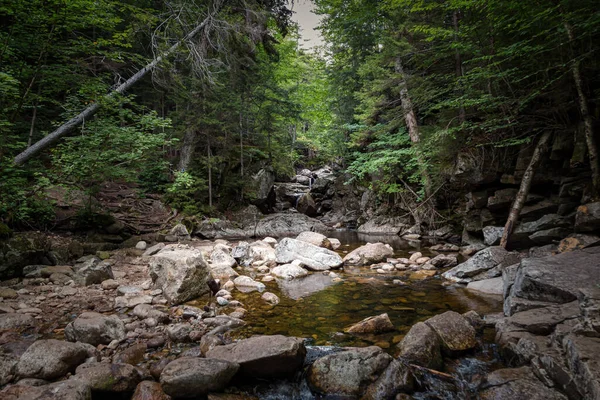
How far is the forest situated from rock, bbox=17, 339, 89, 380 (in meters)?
4.43

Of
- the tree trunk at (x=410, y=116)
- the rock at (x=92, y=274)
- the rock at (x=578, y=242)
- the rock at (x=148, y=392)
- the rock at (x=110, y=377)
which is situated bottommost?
the rock at (x=148, y=392)

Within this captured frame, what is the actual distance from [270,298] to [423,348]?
9.57 feet

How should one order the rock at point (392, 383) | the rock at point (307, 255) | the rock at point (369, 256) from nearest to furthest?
the rock at point (392, 383) < the rock at point (307, 255) < the rock at point (369, 256)

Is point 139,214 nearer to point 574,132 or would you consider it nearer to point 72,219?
point 72,219

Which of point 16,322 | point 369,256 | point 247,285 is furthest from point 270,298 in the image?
point 369,256

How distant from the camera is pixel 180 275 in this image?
196 inches

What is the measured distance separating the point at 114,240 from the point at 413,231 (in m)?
12.0

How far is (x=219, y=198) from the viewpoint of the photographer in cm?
1608

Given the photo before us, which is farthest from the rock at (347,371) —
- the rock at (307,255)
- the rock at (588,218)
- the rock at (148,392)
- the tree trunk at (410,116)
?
the tree trunk at (410,116)

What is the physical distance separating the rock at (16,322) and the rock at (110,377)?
182cm

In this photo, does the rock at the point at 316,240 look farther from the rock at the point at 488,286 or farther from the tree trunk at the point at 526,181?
the tree trunk at the point at 526,181

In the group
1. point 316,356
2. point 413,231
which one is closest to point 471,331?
point 316,356

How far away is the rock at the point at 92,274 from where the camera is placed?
529cm

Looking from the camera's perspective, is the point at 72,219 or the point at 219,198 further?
the point at 219,198
